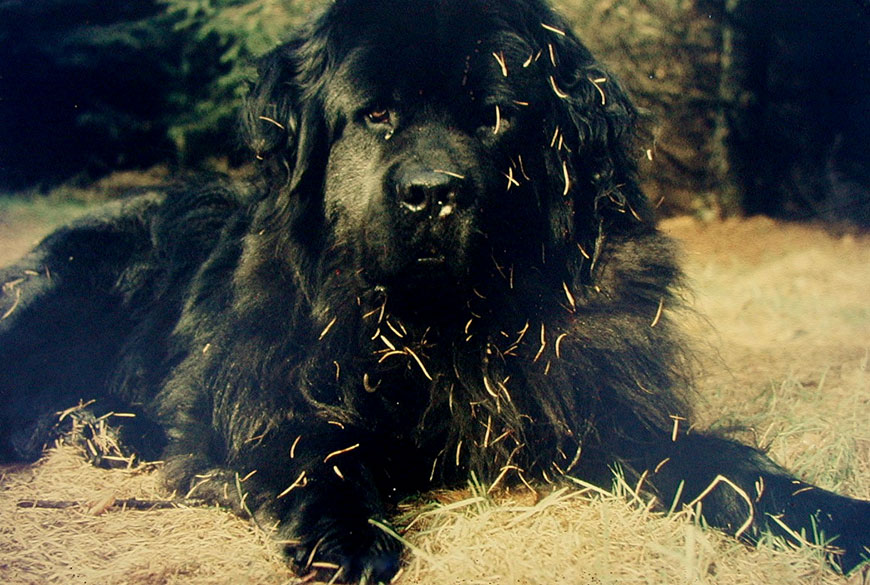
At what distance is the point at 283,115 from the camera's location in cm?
280

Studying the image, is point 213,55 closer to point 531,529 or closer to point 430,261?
point 430,261

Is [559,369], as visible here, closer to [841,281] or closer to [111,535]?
[111,535]

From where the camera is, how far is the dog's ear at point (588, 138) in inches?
106

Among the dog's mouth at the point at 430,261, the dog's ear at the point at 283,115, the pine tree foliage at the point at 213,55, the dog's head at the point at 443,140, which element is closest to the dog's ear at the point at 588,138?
the dog's head at the point at 443,140

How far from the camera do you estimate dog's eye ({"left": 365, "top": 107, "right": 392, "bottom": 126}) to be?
8.30 ft

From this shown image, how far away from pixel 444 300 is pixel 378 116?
704 mm

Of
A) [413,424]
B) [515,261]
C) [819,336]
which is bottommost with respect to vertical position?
[819,336]

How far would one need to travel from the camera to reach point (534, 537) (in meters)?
2.21

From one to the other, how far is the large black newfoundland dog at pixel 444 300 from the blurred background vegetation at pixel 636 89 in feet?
8.18

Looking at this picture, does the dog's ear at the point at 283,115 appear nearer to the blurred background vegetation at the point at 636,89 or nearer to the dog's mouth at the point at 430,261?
the dog's mouth at the point at 430,261

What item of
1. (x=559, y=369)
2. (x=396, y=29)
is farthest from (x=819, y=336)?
(x=396, y=29)

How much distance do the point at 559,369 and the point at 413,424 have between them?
593 millimetres

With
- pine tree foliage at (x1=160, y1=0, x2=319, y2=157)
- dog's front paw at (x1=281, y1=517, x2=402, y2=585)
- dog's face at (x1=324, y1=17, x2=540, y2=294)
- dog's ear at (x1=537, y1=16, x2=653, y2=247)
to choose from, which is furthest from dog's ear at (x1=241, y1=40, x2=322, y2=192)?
pine tree foliage at (x1=160, y1=0, x2=319, y2=157)

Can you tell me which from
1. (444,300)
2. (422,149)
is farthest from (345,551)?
(422,149)
